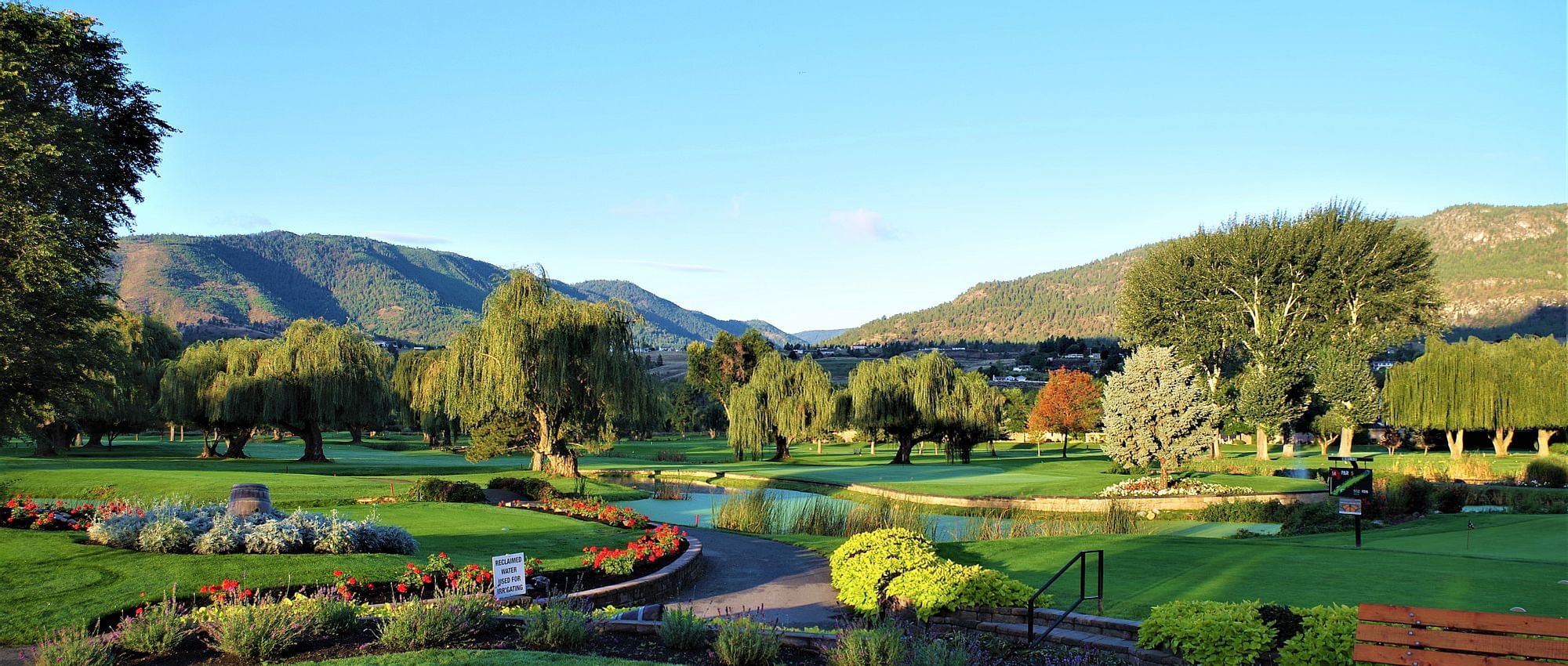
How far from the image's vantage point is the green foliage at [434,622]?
839cm

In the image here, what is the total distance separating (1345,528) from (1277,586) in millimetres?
12074

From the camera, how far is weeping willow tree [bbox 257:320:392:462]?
4119 cm

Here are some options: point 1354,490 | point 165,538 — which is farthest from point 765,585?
point 1354,490

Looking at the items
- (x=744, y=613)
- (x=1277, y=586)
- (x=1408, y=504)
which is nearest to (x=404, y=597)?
(x=744, y=613)

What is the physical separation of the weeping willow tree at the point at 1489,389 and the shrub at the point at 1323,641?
150 feet

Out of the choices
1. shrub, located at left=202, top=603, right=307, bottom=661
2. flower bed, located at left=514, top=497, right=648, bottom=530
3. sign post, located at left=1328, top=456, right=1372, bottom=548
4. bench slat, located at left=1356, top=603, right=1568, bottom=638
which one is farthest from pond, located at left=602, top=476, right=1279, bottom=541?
shrub, located at left=202, top=603, right=307, bottom=661

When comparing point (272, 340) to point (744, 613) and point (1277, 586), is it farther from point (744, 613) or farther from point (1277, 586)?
point (1277, 586)

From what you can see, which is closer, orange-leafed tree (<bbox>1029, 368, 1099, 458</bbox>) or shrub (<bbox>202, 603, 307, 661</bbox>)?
shrub (<bbox>202, 603, 307, 661</bbox>)

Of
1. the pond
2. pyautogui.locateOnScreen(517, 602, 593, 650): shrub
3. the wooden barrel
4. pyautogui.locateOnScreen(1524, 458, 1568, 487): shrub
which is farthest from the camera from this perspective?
pyautogui.locateOnScreen(1524, 458, 1568, 487): shrub

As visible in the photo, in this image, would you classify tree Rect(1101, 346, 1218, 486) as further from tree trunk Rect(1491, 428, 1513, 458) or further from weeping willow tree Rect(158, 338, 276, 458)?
weeping willow tree Rect(158, 338, 276, 458)

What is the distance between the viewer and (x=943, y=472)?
42.1m

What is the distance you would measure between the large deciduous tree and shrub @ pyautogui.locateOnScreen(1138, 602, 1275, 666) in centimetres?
4490

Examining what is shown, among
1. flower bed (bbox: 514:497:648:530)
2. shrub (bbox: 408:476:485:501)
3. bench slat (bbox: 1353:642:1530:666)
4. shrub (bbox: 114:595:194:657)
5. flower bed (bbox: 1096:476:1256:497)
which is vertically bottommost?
flower bed (bbox: 1096:476:1256:497)

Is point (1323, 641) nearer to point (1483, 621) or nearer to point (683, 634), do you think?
point (1483, 621)
